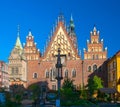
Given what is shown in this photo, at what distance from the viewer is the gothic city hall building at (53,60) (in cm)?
8362

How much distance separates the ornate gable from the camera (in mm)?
85938

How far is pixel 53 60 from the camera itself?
85.9 m

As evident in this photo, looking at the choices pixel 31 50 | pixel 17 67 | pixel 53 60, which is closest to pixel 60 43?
pixel 53 60

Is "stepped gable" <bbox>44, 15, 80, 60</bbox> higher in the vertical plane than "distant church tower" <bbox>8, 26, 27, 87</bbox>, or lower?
higher

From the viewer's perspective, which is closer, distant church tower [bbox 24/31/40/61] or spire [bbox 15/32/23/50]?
distant church tower [bbox 24/31/40/61]

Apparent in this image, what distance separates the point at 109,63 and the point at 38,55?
16945 millimetres

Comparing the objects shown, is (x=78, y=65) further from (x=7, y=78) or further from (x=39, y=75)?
(x=7, y=78)

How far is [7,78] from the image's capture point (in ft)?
274

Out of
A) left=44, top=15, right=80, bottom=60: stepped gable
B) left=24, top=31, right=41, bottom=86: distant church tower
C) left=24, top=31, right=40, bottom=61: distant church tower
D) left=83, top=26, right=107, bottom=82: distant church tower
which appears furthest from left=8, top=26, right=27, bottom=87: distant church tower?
left=83, top=26, right=107, bottom=82: distant church tower

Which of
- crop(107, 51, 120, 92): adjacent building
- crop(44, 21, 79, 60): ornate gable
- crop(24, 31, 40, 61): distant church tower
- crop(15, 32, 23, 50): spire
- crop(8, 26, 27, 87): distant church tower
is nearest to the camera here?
crop(107, 51, 120, 92): adjacent building

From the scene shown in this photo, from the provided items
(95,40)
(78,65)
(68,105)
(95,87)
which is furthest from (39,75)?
(68,105)

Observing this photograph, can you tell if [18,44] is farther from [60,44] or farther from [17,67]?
[60,44]

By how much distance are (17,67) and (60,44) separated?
37.0ft

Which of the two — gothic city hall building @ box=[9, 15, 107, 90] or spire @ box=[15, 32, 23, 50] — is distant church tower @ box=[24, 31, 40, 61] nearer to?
gothic city hall building @ box=[9, 15, 107, 90]
